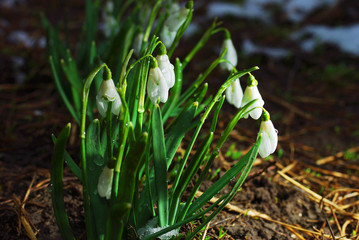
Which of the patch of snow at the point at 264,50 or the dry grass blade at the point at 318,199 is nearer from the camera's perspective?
the dry grass blade at the point at 318,199

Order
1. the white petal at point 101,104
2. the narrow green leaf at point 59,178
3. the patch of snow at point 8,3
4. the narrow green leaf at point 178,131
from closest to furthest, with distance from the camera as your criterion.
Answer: the narrow green leaf at point 59,178 < the white petal at point 101,104 < the narrow green leaf at point 178,131 < the patch of snow at point 8,3

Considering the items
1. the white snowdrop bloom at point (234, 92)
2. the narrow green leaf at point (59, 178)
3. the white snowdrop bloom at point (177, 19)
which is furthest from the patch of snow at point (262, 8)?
the narrow green leaf at point (59, 178)

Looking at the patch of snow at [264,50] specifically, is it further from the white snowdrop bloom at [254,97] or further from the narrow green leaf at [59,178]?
the narrow green leaf at [59,178]

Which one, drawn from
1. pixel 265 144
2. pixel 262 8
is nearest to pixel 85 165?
pixel 265 144

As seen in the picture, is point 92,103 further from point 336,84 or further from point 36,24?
point 36,24

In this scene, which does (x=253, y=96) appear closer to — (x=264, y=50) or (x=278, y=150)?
(x=278, y=150)

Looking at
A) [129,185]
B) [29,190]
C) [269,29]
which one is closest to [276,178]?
[129,185]
